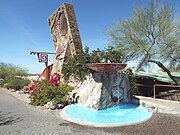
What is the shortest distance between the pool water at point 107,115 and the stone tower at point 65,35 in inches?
133

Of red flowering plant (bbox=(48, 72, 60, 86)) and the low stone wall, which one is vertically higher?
red flowering plant (bbox=(48, 72, 60, 86))

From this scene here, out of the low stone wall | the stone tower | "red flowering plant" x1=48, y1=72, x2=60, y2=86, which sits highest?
the stone tower

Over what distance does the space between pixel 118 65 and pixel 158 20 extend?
5905 mm

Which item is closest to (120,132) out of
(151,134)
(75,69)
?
(151,134)

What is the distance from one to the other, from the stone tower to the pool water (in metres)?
3.37

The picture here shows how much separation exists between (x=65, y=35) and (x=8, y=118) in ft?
19.6

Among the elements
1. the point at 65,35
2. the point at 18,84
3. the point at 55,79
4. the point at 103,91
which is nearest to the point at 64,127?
the point at 103,91

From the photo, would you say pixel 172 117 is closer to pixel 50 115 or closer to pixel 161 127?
pixel 161 127

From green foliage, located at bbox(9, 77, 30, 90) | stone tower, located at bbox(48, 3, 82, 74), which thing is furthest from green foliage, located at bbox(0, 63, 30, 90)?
stone tower, located at bbox(48, 3, 82, 74)

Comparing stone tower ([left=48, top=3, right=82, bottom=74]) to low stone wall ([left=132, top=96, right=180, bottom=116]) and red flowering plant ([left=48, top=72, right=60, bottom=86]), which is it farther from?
low stone wall ([left=132, top=96, right=180, bottom=116])

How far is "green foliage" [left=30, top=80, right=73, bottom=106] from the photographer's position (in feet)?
30.2

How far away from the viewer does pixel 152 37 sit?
12.1m

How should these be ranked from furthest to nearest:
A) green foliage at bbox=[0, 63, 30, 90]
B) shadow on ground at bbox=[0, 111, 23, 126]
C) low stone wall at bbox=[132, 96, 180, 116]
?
1. green foliage at bbox=[0, 63, 30, 90]
2. low stone wall at bbox=[132, 96, 180, 116]
3. shadow on ground at bbox=[0, 111, 23, 126]

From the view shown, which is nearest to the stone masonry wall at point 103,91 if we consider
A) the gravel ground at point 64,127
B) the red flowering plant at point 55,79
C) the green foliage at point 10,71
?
the red flowering plant at point 55,79
